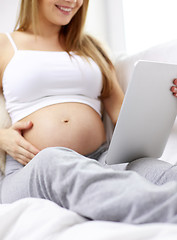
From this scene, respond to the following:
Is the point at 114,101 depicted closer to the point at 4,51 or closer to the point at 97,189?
the point at 4,51

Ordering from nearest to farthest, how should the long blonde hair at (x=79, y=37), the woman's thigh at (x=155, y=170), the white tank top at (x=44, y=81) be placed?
the woman's thigh at (x=155, y=170) < the white tank top at (x=44, y=81) < the long blonde hair at (x=79, y=37)

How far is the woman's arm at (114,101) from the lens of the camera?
51.4 inches

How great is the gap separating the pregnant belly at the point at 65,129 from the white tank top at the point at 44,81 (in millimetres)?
39

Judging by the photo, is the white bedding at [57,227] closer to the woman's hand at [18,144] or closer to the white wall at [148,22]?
the woman's hand at [18,144]

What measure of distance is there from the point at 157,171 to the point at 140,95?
0.63 ft

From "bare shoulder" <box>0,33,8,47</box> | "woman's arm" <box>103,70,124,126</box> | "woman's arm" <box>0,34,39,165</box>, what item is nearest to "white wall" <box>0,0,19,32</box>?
"bare shoulder" <box>0,33,8,47</box>

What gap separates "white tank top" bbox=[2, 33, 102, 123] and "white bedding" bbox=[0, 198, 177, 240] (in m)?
0.57

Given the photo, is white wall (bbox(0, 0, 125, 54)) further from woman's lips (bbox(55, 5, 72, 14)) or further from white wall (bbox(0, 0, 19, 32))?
woman's lips (bbox(55, 5, 72, 14))

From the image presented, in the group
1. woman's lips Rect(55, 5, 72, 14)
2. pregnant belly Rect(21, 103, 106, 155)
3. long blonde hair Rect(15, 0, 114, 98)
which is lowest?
pregnant belly Rect(21, 103, 106, 155)

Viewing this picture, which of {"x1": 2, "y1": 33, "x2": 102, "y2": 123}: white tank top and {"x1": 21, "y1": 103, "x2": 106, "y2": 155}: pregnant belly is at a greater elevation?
{"x1": 2, "y1": 33, "x2": 102, "y2": 123}: white tank top

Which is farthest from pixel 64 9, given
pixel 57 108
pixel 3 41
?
pixel 57 108

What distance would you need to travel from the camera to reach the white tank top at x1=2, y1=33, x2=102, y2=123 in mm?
1138

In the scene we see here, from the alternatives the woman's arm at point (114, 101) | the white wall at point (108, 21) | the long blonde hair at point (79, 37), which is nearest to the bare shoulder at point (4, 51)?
the long blonde hair at point (79, 37)

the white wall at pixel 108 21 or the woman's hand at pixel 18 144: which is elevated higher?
the white wall at pixel 108 21
